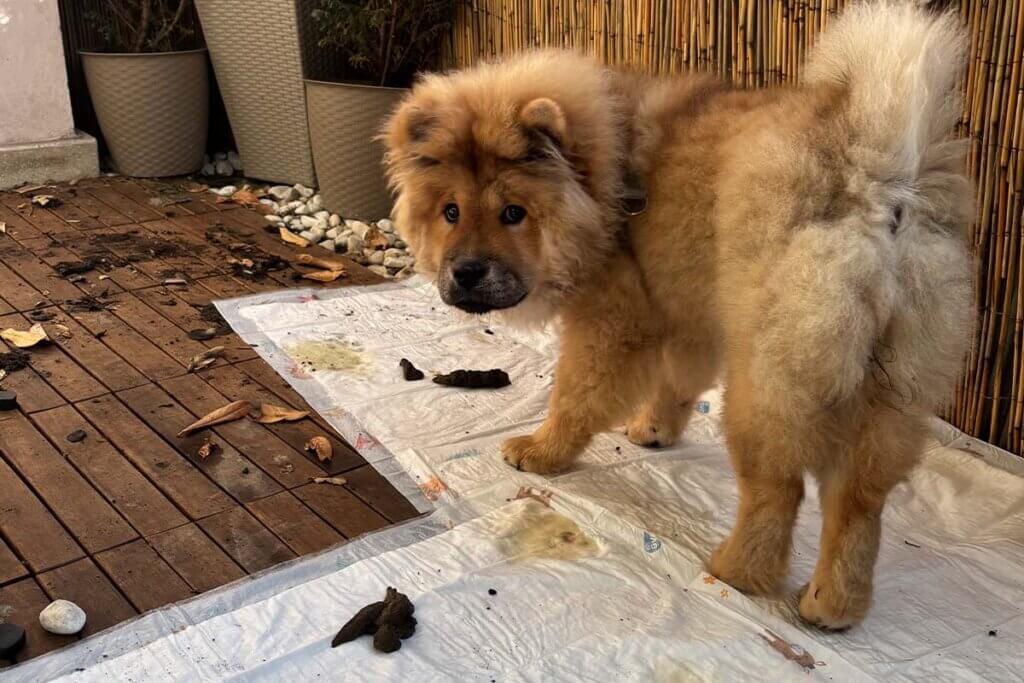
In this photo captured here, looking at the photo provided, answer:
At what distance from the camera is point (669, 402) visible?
2.98 meters

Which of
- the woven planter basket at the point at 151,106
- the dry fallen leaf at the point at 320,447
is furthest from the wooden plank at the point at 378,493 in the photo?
the woven planter basket at the point at 151,106

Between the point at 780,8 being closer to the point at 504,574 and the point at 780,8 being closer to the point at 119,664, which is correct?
the point at 504,574

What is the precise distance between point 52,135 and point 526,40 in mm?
3090

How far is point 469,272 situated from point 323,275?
2040 millimetres

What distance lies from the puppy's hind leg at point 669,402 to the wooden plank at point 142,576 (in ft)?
4.60

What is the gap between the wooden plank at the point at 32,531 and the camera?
2293 millimetres

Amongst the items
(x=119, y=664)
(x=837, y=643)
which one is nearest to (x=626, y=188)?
(x=837, y=643)

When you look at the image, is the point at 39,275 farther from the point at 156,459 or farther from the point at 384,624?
the point at 384,624

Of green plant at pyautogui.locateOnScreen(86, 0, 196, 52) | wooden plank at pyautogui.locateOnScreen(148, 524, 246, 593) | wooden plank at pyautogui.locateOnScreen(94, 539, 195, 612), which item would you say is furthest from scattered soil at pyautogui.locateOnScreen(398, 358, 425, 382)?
green plant at pyautogui.locateOnScreen(86, 0, 196, 52)

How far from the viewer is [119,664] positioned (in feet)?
6.37

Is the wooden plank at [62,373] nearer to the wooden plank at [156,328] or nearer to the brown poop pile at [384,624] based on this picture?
the wooden plank at [156,328]

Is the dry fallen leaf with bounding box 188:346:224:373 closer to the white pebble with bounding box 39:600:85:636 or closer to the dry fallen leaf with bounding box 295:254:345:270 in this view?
the dry fallen leaf with bounding box 295:254:345:270

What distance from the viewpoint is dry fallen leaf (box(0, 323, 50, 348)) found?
345 centimetres

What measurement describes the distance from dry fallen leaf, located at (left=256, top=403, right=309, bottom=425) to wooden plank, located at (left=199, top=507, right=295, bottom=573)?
1.75 ft
